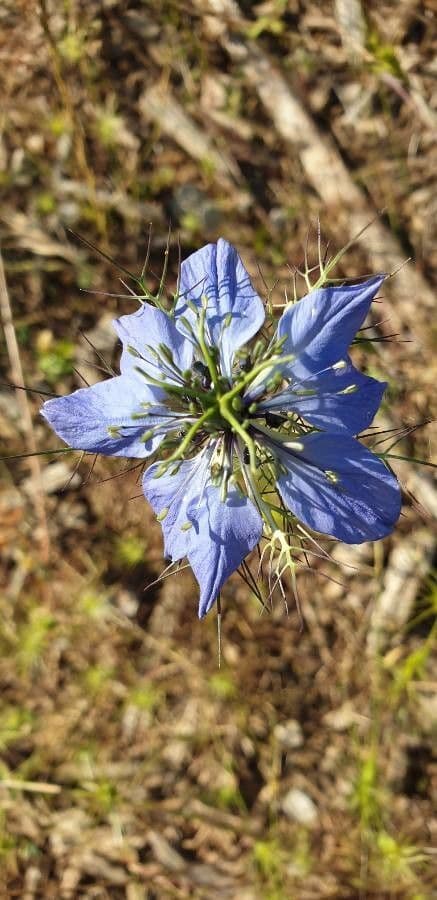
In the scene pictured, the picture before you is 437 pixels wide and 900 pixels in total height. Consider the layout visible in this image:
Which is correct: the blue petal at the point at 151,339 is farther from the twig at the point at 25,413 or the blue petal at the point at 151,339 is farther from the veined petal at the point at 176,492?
the twig at the point at 25,413

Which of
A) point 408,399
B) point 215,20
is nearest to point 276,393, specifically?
point 408,399

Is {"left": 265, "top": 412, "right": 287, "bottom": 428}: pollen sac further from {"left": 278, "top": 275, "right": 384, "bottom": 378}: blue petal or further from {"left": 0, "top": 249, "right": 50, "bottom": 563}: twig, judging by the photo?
{"left": 0, "top": 249, "right": 50, "bottom": 563}: twig

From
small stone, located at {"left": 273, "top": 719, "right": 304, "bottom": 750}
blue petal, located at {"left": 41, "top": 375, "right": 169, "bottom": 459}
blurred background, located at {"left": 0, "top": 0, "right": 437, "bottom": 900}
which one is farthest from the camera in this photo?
small stone, located at {"left": 273, "top": 719, "right": 304, "bottom": 750}

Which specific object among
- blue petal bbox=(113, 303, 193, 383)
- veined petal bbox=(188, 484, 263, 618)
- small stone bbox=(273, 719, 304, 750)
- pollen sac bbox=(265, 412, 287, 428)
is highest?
blue petal bbox=(113, 303, 193, 383)

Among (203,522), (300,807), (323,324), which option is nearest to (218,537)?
(203,522)

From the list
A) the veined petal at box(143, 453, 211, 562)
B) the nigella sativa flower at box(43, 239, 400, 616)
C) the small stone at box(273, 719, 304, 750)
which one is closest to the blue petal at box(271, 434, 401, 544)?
the nigella sativa flower at box(43, 239, 400, 616)

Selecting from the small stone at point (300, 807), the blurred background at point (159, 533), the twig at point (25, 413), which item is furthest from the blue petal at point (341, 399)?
the small stone at point (300, 807)

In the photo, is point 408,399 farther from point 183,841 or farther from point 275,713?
point 183,841
